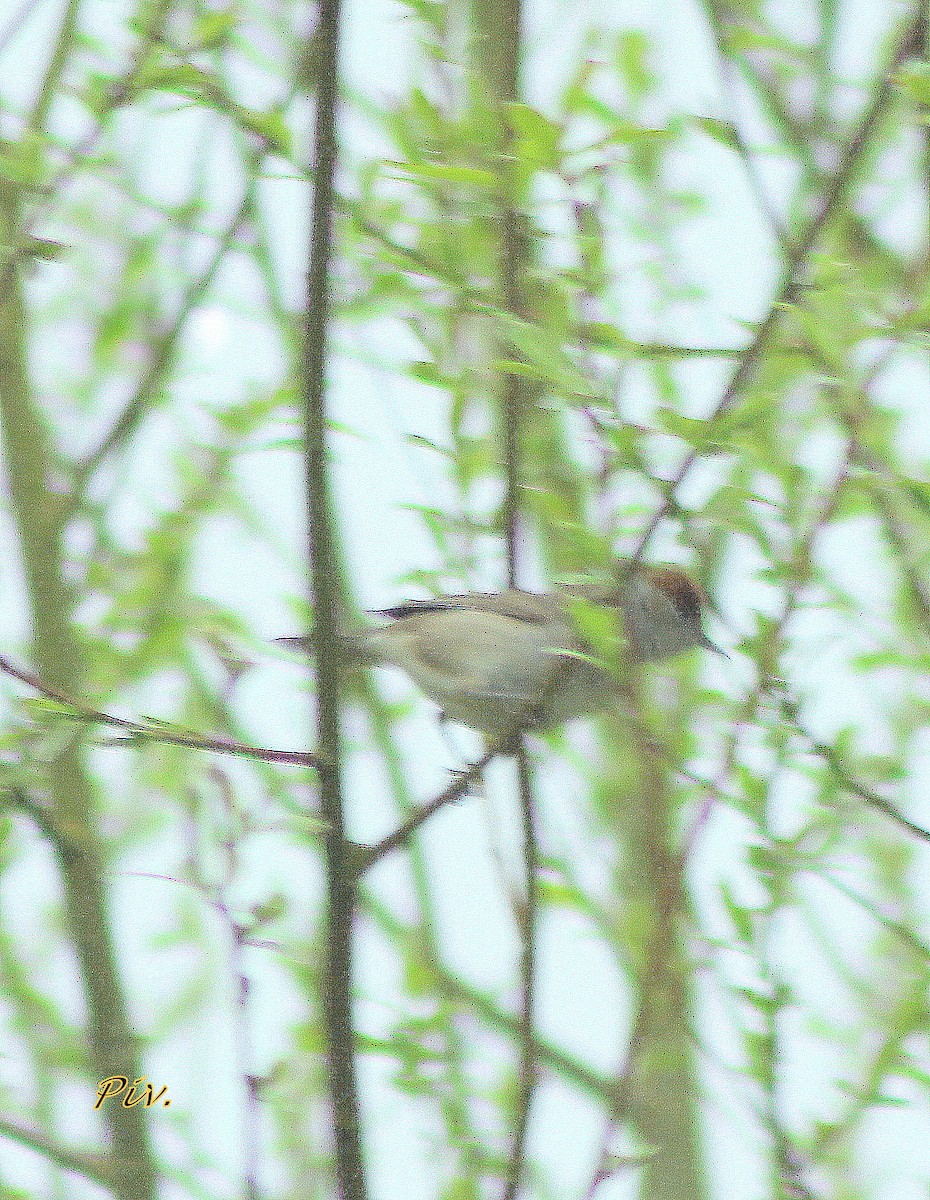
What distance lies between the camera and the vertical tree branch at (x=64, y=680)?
157 cm

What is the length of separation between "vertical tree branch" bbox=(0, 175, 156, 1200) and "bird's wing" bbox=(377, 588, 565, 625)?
0.46m

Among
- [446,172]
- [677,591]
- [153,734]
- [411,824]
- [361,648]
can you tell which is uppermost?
[446,172]

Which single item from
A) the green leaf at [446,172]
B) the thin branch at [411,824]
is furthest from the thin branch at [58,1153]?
the green leaf at [446,172]

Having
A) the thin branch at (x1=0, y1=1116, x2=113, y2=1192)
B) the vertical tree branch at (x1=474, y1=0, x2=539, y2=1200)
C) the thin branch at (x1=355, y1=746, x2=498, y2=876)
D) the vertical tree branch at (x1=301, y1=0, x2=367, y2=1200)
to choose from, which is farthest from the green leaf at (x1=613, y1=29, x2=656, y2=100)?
the thin branch at (x1=0, y1=1116, x2=113, y2=1192)

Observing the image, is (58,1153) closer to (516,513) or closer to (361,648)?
(516,513)

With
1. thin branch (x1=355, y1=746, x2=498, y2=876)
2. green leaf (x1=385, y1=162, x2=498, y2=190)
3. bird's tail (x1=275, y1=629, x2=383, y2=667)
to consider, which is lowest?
bird's tail (x1=275, y1=629, x2=383, y2=667)

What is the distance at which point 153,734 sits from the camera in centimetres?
104

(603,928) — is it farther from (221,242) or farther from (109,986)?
(221,242)

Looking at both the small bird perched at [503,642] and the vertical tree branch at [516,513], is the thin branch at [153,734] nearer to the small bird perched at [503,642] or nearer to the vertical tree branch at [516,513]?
the vertical tree branch at [516,513]

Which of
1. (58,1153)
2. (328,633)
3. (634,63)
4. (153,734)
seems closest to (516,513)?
(328,633)

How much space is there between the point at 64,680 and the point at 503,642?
1.92ft

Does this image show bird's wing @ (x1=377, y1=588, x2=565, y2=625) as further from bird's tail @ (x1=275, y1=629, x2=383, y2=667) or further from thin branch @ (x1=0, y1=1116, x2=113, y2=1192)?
thin branch @ (x1=0, y1=1116, x2=113, y2=1192)

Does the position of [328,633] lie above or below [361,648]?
above

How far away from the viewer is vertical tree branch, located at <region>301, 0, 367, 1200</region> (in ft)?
3.38
